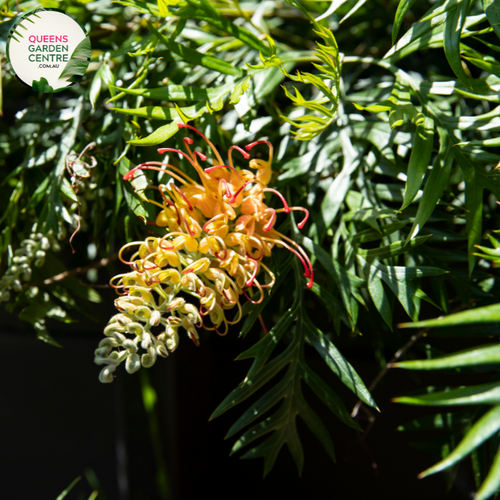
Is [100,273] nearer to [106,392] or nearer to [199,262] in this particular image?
[106,392]

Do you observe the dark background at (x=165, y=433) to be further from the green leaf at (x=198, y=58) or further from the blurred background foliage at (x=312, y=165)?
the green leaf at (x=198, y=58)

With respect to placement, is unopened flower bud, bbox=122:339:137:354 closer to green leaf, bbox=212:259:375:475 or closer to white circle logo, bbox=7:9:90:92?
green leaf, bbox=212:259:375:475

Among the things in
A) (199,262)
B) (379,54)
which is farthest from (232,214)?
(379,54)

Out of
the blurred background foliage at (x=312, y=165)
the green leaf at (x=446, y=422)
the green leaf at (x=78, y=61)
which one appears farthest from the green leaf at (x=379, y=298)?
the green leaf at (x=78, y=61)

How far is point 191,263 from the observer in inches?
12.1

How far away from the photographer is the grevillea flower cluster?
287 millimetres

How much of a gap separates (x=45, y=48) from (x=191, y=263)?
0.27 metres

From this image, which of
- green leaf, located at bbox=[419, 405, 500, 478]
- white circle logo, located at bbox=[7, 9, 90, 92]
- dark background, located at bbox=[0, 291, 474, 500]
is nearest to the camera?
green leaf, located at bbox=[419, 405, 500, 478]

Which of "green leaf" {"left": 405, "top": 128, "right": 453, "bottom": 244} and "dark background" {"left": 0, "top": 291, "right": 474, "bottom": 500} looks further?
"dark background" {"left": 0, "top": 291, "right": 474, "bottom": 500}

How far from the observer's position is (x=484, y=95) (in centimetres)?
36

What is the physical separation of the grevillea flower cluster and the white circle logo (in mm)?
159

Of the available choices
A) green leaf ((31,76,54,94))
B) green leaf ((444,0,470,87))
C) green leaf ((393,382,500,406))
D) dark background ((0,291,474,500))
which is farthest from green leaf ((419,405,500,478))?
dark background ((0,291,474,500))

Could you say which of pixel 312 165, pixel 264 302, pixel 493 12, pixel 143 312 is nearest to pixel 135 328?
pixel 143 312

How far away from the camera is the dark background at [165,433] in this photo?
0.76m
